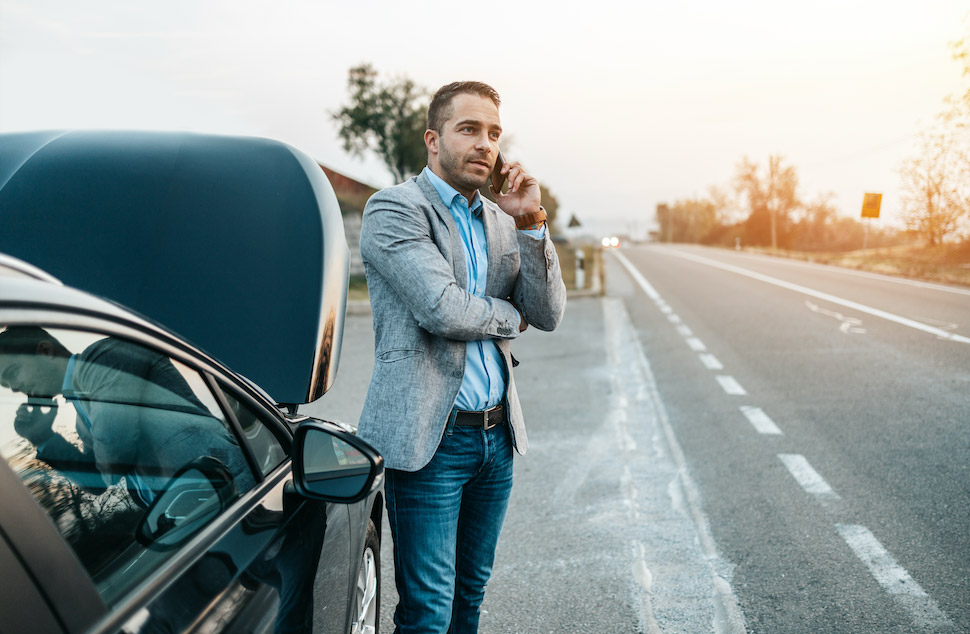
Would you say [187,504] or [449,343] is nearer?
[187,504]

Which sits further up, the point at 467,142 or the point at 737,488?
the point at 467,142

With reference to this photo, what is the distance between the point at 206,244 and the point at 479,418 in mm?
1125

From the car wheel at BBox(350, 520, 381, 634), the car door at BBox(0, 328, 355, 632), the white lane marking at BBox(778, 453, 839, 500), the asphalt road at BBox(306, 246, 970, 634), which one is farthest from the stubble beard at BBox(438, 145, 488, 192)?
the white lane marking at BBox(778, 453, 839, 500)

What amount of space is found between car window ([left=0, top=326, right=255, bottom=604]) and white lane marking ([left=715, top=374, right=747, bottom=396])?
600 centimetres

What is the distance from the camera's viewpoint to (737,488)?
4.39m

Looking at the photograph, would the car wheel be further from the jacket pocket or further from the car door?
the jacket pocket

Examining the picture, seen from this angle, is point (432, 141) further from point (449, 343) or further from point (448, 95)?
point (449, 343)

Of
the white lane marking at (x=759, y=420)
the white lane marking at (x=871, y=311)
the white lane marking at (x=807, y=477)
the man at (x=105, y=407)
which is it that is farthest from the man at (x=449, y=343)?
the white lane marking at (x=871, y=311)

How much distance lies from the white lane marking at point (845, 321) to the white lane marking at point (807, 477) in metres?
6.00

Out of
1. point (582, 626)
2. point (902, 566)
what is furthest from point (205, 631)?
point (902, 566)

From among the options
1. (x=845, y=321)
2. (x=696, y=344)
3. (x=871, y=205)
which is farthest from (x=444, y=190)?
(x=871, y=205)

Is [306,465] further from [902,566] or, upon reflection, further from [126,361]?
[902,566]

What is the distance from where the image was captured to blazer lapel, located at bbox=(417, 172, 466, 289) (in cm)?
215

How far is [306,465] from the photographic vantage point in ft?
5.46
